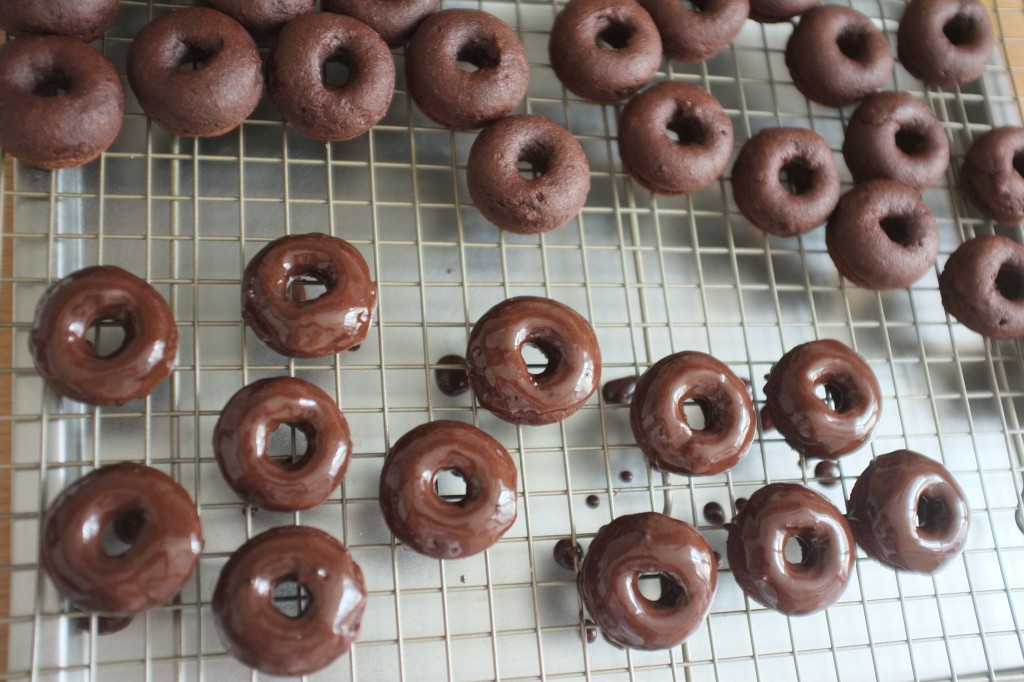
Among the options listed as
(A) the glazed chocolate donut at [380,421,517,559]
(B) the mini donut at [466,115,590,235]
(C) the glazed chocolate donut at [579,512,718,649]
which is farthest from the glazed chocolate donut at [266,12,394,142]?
(C) the glazed chocolate donut at [579,512,718,649]

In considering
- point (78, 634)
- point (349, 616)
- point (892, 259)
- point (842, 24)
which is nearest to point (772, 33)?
point (842, 24)

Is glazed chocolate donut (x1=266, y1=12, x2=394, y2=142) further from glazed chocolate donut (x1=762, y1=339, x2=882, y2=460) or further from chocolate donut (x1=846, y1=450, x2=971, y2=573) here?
chocolate donut (x1=846, y1=450, x2=971, y2=573)

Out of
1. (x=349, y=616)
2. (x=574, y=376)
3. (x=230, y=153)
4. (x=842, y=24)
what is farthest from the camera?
(x=842, y=24)

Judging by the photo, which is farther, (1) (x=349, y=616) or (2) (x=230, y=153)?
(2) (x=230, y=153)

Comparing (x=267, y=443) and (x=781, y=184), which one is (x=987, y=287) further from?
(x=267, y=443)

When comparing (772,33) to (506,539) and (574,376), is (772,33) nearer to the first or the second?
(574,376)

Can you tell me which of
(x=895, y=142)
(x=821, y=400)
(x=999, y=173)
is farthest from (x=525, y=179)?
(x=999, y=173)

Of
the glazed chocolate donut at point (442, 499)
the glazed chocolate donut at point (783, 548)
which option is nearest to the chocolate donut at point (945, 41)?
the glazed chocolate donut at point (783, 548)
